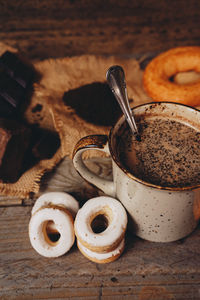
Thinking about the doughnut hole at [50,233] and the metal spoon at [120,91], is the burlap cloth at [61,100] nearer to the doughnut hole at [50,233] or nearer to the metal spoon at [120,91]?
the doughnut hole at [50,233]

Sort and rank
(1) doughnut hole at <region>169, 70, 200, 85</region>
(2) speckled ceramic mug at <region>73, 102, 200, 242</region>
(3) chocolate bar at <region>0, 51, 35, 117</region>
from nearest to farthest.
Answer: (2) speckled ceramic mug at <region>73, 102, 200, 242</region> → (3) chocolate bar at <region>0, 51, 35, 117</region> → (1) doughnut hole at <region>169, 70, 200, 85</region>

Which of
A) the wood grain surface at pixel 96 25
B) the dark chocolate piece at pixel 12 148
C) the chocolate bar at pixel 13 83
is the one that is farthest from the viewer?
the wood grain surface at pixel 96 25

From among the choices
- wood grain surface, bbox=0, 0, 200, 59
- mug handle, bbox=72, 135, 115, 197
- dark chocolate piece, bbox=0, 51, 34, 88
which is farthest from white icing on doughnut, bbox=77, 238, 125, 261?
wood grain surface, bbox=0, 0, 200, 59

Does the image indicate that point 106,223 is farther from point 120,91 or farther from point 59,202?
point 120,91

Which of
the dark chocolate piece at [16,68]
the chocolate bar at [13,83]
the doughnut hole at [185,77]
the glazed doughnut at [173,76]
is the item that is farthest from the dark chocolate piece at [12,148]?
the doughnut hole at [185,77]

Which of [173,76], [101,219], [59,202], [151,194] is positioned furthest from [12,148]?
[173,76]

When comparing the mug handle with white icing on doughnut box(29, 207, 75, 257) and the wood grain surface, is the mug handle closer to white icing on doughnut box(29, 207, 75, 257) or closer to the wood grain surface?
white icing on doughnut box(29, 207, 75, 257)


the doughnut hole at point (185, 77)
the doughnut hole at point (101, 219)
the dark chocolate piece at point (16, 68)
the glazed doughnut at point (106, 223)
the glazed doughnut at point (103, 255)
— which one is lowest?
the glazed doughnut at point (103, 255)
